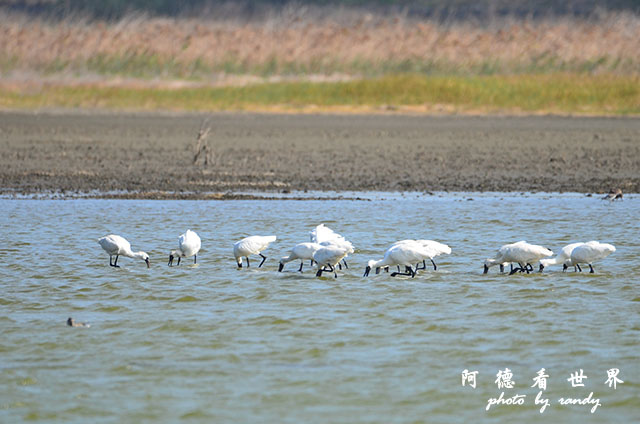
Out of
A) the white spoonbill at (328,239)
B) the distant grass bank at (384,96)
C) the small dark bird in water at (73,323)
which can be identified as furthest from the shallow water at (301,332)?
the distant grass bank at (384,96)

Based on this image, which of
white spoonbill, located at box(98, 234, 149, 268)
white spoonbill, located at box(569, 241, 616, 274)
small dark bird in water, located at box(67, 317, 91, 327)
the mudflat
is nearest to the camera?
small dark bird in water, located at box(67, 317, 91, 327)

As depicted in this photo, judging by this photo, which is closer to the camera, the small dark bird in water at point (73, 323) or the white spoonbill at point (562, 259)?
the small dark bird in water at point (73, 323)

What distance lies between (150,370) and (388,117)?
2449cm

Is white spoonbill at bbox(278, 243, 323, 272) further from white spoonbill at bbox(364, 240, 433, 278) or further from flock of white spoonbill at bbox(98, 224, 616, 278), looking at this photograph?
white spoonbill at bbox(364, 240, 433, 278)

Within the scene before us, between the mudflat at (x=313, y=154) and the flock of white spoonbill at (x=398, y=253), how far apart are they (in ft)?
21.0

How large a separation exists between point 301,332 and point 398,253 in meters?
2.16

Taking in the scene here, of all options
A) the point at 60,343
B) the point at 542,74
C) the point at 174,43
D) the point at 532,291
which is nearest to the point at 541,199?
the point at 532,291

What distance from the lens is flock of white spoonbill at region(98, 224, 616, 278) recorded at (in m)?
10.8

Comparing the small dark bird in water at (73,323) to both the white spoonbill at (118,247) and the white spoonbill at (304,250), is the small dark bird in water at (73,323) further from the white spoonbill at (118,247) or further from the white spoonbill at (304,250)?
the white spoonbill at (304,250)

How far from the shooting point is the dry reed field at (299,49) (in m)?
39.5

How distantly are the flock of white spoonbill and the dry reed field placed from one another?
91.5 feet

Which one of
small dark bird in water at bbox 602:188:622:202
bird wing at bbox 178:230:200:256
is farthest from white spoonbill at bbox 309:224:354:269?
small dark bird in water at bbox 602:188:622:202

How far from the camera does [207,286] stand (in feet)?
35.6

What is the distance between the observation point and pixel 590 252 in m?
10.9
